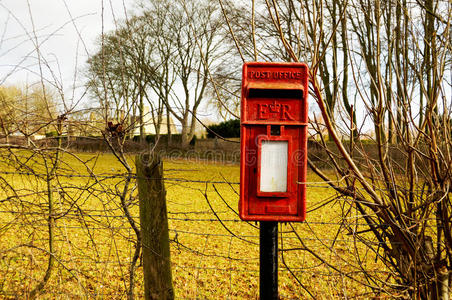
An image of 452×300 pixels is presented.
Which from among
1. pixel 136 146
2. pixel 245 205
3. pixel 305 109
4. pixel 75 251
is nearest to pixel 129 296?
pixel 136 146

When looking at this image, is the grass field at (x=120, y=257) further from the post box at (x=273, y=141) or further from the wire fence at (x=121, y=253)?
the post box at (x=273, y=141)

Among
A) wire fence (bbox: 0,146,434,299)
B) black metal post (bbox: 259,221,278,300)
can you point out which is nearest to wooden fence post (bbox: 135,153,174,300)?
wire fence (bbox: 0,146,434,299)

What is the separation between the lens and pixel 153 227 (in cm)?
196

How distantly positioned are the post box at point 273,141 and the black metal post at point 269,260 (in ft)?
0.46

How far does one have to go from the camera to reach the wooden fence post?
1947 mm

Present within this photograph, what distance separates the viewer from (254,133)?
5.11 ft

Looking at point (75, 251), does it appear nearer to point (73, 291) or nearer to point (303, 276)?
point (73, 291)

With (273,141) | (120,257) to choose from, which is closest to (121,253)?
(120,257)

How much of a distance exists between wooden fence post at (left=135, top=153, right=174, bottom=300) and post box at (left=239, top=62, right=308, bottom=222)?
0.62 meters

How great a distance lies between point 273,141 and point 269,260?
25.3 inches

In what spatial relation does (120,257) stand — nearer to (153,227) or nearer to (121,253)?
(121,253)

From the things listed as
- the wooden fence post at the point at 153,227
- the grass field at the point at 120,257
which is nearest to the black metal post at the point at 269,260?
the grass field at the point at 120,257

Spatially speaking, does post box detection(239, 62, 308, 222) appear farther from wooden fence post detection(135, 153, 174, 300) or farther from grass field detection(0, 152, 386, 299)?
wooden fence post detection(135, 153, 174, 300)

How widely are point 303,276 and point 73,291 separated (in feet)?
7.77
